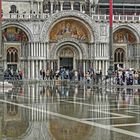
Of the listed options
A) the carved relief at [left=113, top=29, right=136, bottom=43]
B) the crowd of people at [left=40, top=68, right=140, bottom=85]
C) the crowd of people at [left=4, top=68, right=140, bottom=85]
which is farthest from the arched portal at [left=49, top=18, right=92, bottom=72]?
the carved relief at [left=113, top=29, right=136, bottom=43]

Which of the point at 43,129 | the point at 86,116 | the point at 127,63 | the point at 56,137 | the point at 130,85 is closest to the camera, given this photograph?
the point at 56,137

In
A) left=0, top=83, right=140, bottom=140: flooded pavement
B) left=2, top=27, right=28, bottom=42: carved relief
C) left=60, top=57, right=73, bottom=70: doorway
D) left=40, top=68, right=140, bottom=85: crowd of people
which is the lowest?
left=0, top=83, right=140, bottom=140: flooded pavement

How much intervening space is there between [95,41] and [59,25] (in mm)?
5717

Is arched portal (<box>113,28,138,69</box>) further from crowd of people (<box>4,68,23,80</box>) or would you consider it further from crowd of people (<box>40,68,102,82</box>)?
crowd of people (<box>4,68,23,80</box>)

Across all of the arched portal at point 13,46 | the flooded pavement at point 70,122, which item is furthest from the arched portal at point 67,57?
the flooded pavement at point 70,122

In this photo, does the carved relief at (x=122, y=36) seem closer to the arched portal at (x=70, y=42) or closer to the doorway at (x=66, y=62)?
the arched portal at (x=70, y=42)

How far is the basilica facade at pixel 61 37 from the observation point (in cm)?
6688

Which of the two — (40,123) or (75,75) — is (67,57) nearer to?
(75,75)

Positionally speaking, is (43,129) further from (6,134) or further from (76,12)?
(76,12)

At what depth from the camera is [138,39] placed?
7112 centimetres

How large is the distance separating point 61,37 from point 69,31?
4.79 ft

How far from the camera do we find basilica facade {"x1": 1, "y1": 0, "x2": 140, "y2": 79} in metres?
66.9

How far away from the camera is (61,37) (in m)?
69.0

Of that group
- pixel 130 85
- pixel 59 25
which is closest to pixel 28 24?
pixel 59 25
